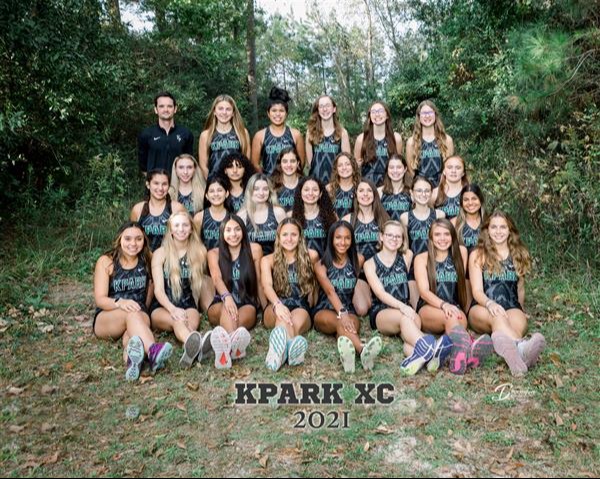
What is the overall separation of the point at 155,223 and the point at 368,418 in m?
2.82

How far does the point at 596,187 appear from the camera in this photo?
6684 millimetres

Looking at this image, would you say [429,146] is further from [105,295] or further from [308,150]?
[105,295]

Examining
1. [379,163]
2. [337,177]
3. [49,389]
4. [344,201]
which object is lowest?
[49,389]

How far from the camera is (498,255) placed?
200 inches

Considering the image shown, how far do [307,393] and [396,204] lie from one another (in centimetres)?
248

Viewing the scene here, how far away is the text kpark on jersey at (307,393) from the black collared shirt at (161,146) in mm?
3131

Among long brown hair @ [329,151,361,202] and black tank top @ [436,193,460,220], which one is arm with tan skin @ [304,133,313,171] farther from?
black tank top @ [436,193,460,220]

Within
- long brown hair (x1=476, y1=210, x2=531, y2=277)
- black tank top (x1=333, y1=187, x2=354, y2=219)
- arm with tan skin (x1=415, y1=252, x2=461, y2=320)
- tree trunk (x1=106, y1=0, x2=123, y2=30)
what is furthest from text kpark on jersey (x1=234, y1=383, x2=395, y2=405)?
tree trunk (x1=106, y1=0, x2=123, y2=30)

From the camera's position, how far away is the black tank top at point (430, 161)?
20.9 feet

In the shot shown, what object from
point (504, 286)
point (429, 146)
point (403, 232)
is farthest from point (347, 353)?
point (429, 146)

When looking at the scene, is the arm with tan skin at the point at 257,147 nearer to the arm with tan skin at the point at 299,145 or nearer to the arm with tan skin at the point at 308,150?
the arm with tan skin at the point at 299,145

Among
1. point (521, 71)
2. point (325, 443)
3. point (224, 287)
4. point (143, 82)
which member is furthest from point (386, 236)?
point (143, 82)

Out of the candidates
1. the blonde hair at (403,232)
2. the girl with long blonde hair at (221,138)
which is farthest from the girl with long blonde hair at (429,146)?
the girl with long blonde hair at (221,138)

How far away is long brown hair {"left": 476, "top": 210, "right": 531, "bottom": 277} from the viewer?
5.05 meters
